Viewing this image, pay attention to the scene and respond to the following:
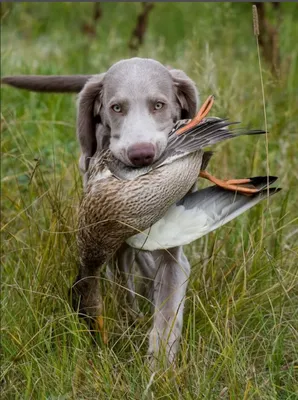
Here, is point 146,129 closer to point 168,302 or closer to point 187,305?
point 168,302

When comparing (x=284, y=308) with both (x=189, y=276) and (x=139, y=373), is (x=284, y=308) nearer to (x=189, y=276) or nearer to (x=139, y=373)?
(x=189, y=276)

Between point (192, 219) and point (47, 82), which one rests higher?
point (47, 82)

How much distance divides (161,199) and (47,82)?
1.57 metres

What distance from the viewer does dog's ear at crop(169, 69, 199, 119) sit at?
3625 millimetres

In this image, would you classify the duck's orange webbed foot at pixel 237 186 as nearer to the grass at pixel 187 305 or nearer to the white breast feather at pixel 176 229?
the white breast feather at pixel 176 229

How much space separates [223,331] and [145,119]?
30.4 inches

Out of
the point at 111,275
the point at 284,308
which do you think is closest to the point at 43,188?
the point at 111,275

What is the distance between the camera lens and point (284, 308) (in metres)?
3.54

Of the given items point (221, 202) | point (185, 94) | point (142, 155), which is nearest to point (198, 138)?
point (142, 155)

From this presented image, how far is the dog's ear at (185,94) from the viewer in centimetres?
362

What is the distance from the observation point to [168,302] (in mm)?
3469

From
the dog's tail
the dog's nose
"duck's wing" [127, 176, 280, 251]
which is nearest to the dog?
the dog's nose

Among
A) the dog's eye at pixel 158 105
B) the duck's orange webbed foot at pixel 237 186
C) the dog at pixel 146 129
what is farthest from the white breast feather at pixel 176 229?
the dog's eye at pixel 158 105

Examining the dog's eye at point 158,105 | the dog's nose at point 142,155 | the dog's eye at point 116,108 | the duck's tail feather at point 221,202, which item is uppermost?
the dog's eye at point 158,105
